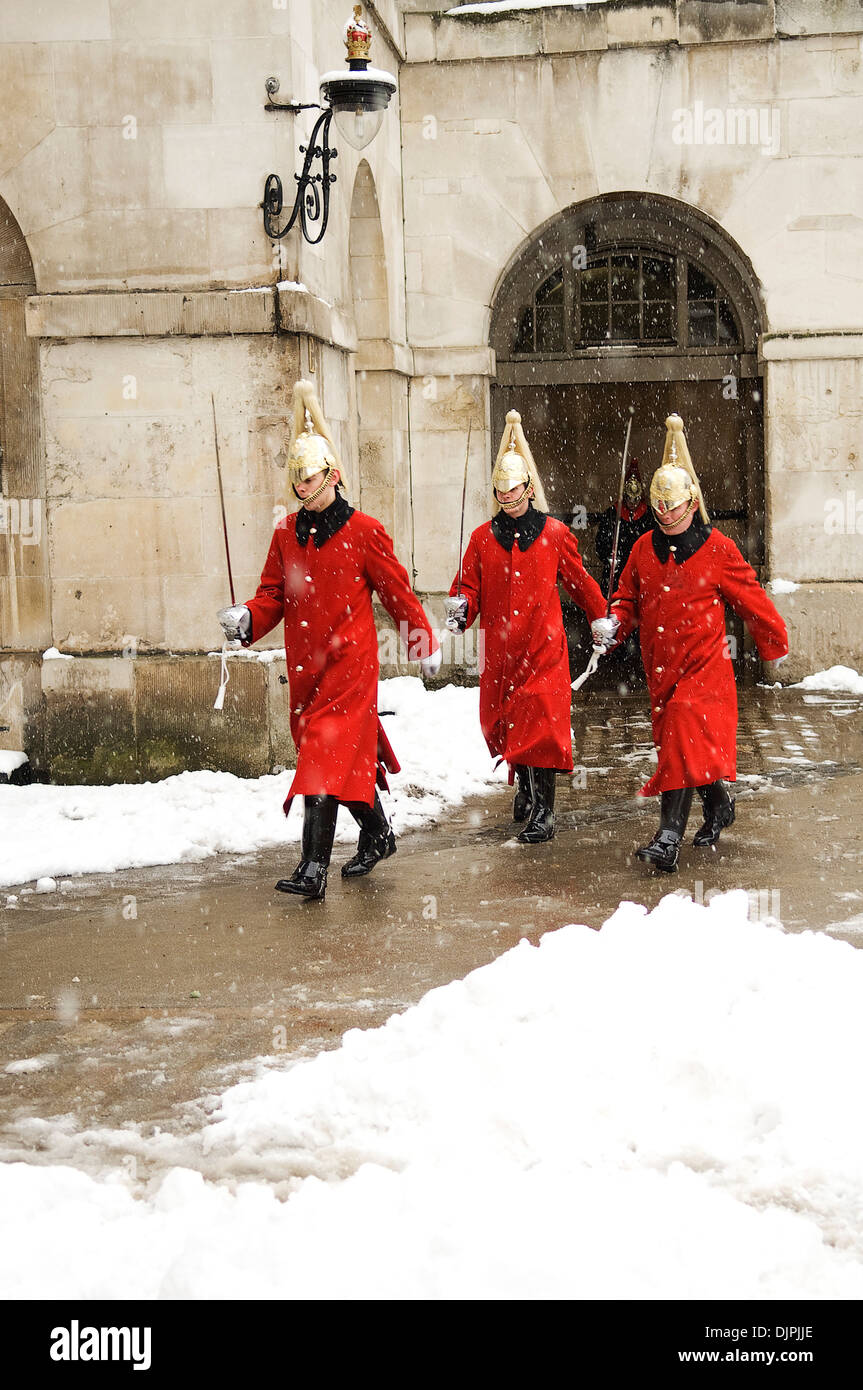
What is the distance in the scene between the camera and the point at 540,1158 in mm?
3750

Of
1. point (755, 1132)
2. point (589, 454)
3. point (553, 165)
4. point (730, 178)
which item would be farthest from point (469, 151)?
point (755, 1132)

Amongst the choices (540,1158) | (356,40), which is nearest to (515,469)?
(356,40)

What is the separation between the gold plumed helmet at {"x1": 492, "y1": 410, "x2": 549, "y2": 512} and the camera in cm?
795

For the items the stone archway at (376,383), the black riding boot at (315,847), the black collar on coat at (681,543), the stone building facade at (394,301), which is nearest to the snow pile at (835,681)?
the stone building facade at (394,301)

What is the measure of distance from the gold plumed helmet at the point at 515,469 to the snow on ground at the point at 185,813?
1.71m

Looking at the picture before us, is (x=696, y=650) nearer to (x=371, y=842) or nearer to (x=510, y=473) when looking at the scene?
(x=510, y=473)

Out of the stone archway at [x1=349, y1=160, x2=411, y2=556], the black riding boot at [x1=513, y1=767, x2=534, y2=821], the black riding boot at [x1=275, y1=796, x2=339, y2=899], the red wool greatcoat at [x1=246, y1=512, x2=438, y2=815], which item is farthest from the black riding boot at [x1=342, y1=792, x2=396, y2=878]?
the stone archway at [x1=349, y1=160, x2=411, y2=556]

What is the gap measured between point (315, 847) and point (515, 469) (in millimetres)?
2274

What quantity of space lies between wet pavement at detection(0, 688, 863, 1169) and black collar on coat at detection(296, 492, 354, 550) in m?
1.47

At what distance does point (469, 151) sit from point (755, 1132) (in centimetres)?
1181

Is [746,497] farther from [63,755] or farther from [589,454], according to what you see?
[63,755]

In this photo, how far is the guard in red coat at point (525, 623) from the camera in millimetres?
7828

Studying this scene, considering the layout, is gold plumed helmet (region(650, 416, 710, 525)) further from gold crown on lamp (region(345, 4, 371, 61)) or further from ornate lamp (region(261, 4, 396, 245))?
gold crown on lamp (region(345, 4, 371, 61))

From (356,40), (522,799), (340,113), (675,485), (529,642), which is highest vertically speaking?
(356,40)
